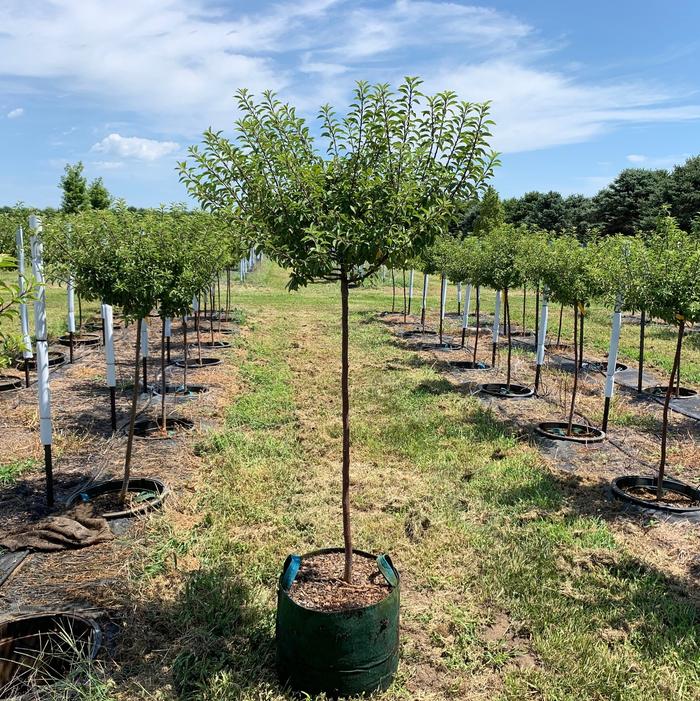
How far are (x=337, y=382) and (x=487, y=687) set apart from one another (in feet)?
28.8

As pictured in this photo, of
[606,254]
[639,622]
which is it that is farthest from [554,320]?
[639,622]

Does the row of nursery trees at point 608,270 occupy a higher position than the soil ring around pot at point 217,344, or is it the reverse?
the row of nursery trees at point 608,270

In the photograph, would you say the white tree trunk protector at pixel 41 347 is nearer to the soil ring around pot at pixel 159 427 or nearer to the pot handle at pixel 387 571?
the soil ring around pot at pixel 159 427

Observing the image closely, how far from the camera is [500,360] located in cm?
1503

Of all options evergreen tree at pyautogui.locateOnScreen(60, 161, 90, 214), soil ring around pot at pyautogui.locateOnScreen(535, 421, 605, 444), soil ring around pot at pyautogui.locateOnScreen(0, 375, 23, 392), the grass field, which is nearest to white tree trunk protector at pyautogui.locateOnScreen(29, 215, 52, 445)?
the grass field

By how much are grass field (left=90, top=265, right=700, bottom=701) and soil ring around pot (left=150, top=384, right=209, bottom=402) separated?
1630mm

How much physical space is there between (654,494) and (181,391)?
314 inches

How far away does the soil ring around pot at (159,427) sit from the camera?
8828 millimetres

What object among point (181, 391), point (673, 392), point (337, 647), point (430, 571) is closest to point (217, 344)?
point (181, 391)

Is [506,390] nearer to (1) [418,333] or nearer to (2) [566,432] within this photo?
(2) [566,432]

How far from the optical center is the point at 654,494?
7.28 metres

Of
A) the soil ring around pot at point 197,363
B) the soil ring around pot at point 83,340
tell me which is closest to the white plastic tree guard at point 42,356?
the soil ring around pot at point 197,363

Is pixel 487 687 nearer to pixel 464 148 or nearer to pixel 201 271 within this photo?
pixel 464 148

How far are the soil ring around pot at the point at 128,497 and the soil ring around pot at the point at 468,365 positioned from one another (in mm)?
8677
